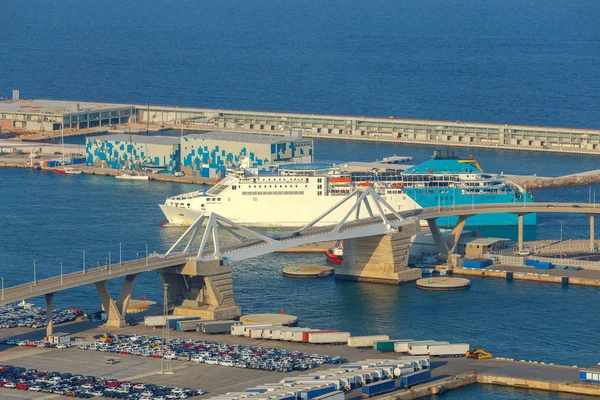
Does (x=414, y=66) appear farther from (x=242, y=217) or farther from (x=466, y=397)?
(x=466, y=397)

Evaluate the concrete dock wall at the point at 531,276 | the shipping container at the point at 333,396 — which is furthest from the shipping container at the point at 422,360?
the concrete dock wall at the point at 531,276

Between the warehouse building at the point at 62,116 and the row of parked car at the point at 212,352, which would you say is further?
the warehouse building at the point at 62,116

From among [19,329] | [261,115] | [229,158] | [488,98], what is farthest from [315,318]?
[488,98]

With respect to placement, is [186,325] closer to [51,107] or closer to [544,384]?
[544,384]

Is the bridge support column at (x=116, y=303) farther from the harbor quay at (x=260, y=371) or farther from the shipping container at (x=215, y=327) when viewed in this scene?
the shipping container at (x=215, y=327)

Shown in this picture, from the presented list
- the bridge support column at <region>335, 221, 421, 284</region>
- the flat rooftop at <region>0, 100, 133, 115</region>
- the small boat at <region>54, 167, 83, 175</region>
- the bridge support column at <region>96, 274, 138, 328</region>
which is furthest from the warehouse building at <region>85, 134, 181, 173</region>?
the bridge support column at <region>96, 274, 138, 328</region>

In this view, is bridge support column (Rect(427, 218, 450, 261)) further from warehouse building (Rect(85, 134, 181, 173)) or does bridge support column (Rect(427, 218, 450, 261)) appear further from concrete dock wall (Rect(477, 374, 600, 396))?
warehouse building (Rect(85, 134, 181, 173))
